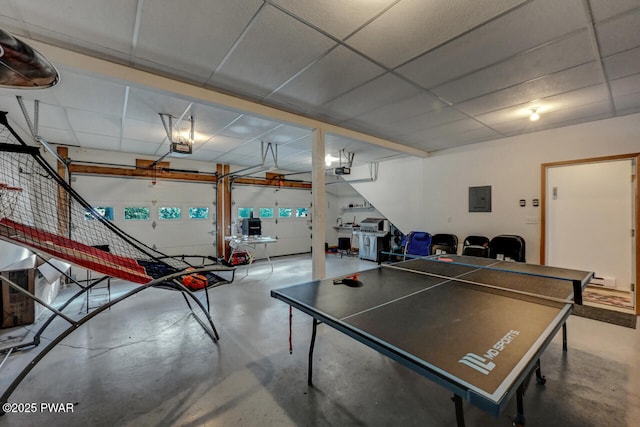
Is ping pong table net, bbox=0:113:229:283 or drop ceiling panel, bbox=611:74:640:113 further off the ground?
drop ceiling panel, bbox=611:74:640:113

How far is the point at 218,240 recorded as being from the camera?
682cm

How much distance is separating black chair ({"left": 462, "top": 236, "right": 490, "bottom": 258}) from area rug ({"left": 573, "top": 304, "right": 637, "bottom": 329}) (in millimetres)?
1376

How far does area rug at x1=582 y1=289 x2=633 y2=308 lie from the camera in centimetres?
375

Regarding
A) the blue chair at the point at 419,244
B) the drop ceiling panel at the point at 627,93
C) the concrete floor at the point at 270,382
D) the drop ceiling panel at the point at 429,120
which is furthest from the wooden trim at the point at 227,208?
the drop ceiling panel at the point at 627,93

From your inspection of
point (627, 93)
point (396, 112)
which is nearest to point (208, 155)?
point (396, 112)

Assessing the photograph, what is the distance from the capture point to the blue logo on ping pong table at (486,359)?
0.96 m

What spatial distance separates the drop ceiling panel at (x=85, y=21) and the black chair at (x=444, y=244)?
17.7 ft

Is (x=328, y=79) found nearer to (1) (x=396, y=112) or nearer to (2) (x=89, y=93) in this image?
(1) (x=396, y=112)

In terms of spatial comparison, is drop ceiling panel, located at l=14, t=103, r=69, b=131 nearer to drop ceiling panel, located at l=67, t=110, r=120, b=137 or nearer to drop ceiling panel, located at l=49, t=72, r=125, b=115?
drop ceiling panel, located at l=67, t=110, r=120, b=137

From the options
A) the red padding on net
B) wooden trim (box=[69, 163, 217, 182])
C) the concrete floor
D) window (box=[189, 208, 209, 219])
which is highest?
wooden trim (box=[69, 163, 217, 182])

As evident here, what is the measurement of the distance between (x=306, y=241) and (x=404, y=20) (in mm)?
7265

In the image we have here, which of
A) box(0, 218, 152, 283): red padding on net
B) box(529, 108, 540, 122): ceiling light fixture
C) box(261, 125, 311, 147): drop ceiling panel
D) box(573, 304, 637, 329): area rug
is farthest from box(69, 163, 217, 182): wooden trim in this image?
box(573, 304, 637, 329): area rug

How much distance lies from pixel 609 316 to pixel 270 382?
431 centimetres

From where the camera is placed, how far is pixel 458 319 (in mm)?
1400
